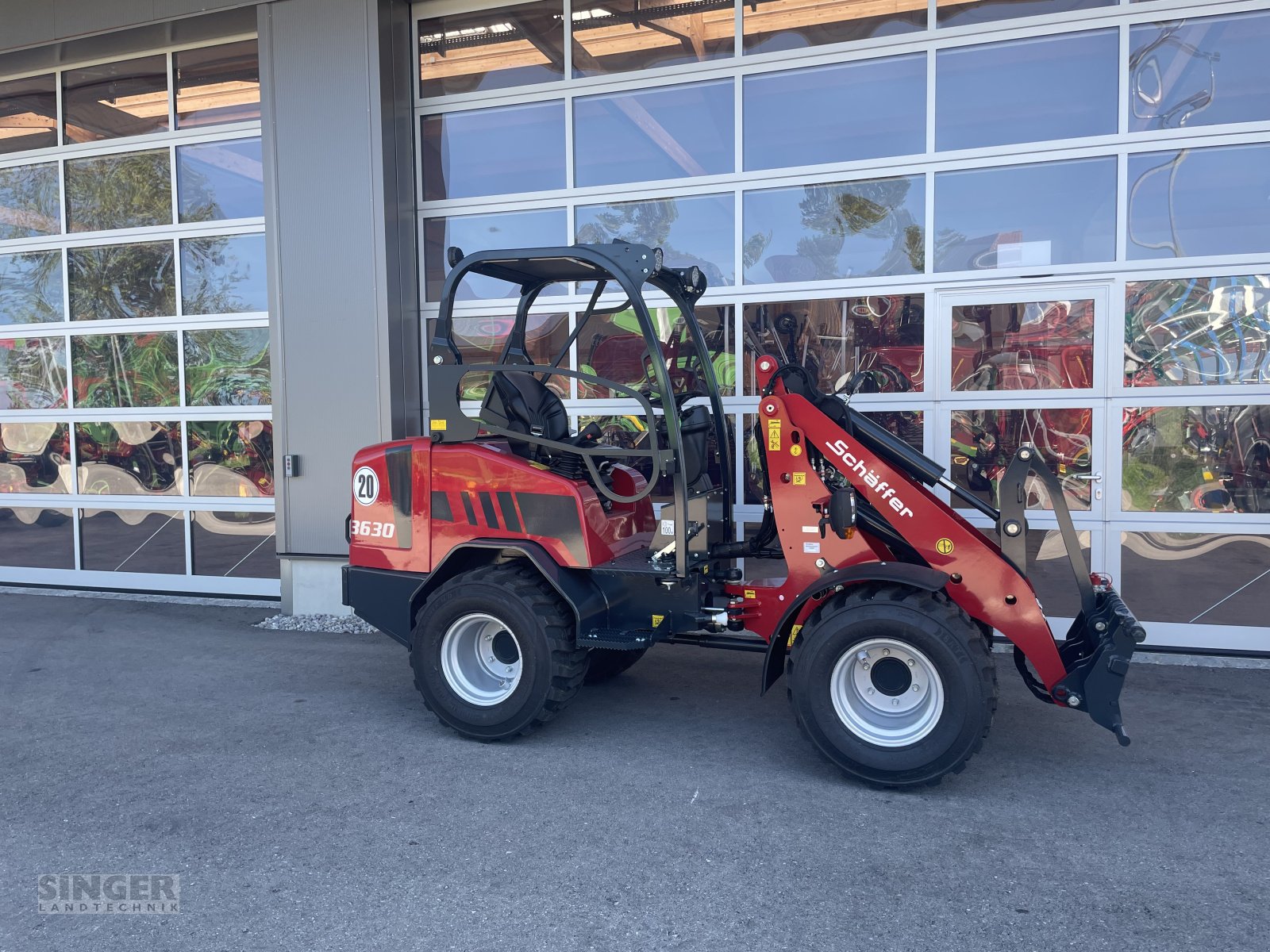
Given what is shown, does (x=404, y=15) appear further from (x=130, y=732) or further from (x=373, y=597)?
(x=130, y=732)

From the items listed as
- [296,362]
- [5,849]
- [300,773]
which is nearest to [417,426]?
[296,362]

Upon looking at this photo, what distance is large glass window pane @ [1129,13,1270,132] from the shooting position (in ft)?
21.1

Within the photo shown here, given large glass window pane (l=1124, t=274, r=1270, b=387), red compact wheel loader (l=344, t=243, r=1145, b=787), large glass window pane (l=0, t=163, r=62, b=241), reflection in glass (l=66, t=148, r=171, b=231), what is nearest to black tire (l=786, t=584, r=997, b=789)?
red compact wheel loader (l=344, t=243, r=1145, b=787)

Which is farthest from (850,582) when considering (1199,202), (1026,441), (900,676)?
(1199,202)

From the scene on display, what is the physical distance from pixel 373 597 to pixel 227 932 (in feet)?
7.86

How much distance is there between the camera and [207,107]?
29.4ft

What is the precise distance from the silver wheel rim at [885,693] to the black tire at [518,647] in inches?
55.5

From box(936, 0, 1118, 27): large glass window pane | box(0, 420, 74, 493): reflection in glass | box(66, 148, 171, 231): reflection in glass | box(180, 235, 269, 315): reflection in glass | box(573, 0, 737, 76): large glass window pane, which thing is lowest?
box(0, 420, 74, 493): reflection in glass

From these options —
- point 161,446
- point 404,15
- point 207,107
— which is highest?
point 404,15

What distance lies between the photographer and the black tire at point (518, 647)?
4.91 metres

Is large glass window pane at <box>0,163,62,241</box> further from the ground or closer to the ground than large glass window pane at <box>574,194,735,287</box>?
further from the ground

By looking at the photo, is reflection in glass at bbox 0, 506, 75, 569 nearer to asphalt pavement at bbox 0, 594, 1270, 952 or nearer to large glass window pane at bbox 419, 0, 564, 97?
asphalt pavement at bbox 0, 594, 1270, 952

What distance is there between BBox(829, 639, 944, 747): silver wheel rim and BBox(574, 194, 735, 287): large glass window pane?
390 centimetres

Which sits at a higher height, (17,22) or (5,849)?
(17,22)
